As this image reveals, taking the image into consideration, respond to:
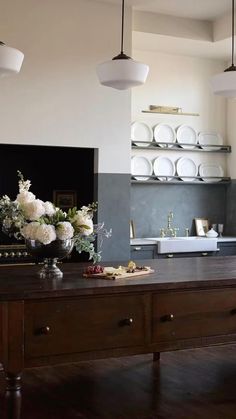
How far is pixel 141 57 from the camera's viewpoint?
7254 millimetres

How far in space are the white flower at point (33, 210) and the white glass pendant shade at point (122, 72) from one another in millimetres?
982

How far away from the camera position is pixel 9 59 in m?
3.79

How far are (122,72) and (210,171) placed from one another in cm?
408

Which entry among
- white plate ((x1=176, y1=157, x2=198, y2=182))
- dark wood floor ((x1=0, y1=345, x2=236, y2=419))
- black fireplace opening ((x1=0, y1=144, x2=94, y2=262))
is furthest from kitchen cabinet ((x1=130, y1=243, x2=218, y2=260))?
dark wood floor ((x1=0, y1=345, x2=236, y2=419))

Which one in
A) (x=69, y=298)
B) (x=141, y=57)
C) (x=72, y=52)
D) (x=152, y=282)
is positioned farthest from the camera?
(x=141, y=57)

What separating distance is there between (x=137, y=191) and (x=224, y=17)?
7.20 feet

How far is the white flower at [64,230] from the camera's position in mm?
3543

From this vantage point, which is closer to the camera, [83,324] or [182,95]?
[83,324]

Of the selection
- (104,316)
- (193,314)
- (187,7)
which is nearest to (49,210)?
(104,316)

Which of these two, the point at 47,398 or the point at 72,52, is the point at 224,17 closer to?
the point at 72,52

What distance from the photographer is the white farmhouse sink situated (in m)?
6.65

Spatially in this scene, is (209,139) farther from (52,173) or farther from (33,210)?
(33,210)

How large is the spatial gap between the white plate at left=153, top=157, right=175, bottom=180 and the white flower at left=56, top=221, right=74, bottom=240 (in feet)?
12.5

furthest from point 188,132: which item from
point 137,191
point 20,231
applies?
point 20,231
